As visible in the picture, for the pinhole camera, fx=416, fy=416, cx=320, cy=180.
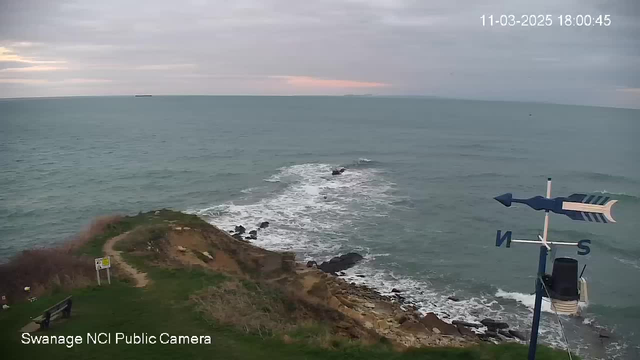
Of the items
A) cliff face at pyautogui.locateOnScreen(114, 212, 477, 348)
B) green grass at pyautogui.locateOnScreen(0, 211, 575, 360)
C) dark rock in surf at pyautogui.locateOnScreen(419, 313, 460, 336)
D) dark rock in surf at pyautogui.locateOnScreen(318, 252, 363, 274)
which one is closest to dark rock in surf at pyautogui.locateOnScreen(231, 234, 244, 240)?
cliff face at pyautogui.locateOnScreen(114, 212, 477, 348)

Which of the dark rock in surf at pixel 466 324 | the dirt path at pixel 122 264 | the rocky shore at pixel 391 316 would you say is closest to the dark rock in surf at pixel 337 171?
the rocky shore at pixel 391 316

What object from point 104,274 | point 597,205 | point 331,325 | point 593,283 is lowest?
point 593,283

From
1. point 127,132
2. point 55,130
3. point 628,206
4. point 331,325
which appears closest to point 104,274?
point 331,325

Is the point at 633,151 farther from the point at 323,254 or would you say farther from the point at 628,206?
the point at 323,254

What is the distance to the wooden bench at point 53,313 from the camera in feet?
35.4

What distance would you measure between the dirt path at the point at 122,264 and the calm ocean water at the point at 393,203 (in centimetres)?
1095

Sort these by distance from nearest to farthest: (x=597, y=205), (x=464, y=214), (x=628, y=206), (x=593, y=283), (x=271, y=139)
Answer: (x=597, y=205) → (x=593, y=283) → (x=464, y=214) → (x=628, y=206) → (x=271, y=139)

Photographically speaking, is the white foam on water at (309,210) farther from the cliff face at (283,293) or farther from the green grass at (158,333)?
the green grass at (158,333)

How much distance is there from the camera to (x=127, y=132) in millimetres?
106625

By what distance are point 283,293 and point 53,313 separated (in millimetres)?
7853

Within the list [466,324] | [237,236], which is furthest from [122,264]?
[466,324]

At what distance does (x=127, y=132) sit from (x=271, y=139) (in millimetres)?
41526

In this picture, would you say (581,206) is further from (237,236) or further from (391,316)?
(237,236)

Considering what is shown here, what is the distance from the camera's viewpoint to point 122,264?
1739 cm
